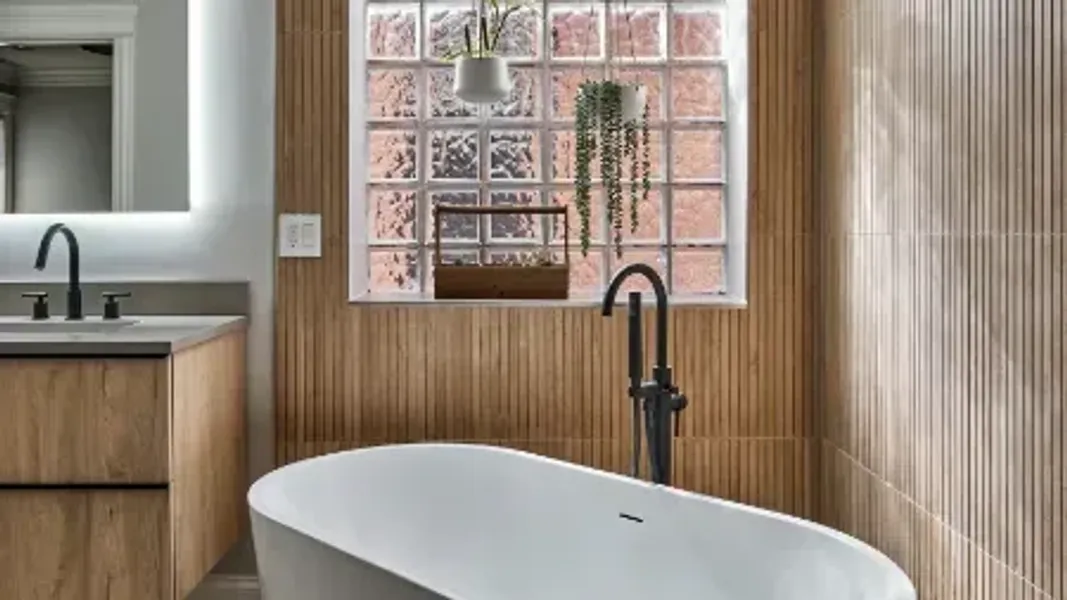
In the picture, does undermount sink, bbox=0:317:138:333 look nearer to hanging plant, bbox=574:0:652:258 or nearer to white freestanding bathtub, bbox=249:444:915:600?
white freestanding bathtub, bbox=249:444:915:600

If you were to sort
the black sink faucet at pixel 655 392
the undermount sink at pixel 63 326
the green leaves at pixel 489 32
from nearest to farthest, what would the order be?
the black sink faucet at pixel 655 392 < the undermount sink at pixel 63 326 < the green leaves at pixel 489 32

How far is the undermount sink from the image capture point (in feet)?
9.71

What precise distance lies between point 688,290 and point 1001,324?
57.5 inches

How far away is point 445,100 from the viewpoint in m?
3.49

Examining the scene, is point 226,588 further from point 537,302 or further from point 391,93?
point 391,93

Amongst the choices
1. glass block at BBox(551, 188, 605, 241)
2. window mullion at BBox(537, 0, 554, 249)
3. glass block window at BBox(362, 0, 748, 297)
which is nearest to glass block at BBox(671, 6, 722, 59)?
glass block window at BBox(362, 0, 748, 297)

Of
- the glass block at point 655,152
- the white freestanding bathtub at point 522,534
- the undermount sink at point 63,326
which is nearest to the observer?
the white freestanding bathtub at point 522,534

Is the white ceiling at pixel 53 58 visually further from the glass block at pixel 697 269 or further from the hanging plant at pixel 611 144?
the glass block at pixel 697 269

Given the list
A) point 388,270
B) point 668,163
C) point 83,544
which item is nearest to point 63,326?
point 83,544

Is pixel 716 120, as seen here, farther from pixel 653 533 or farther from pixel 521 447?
pixel 653 533

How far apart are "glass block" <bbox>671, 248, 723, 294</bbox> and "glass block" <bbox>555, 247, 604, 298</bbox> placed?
0.69 ft

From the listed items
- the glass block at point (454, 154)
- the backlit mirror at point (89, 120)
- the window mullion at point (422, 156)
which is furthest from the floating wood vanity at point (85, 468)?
the glass block at point (454, 154)

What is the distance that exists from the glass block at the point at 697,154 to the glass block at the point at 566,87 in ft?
0.98

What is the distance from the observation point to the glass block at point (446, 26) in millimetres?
3475
